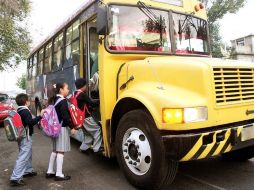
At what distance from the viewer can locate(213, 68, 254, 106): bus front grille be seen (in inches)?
163

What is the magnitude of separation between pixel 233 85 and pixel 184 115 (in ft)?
2.73

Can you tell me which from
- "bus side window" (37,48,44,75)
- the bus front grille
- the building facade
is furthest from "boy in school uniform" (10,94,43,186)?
the building facade

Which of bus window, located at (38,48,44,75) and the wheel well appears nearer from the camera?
the wheel well

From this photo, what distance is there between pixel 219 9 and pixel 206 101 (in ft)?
87.2

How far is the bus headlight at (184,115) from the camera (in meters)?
3.91

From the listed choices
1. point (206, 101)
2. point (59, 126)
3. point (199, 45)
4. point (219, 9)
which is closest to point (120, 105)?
point (59, 126)

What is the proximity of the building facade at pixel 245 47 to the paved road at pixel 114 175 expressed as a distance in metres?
29.3

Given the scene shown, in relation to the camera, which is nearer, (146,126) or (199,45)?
(146,126)

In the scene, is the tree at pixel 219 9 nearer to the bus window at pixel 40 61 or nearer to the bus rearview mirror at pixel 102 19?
the bus window at pixel 40 61

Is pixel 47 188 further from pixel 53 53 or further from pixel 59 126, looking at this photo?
pixel 53 53

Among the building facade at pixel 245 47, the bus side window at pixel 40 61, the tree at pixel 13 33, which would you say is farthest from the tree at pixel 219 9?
the bus side window at pixel 40 61

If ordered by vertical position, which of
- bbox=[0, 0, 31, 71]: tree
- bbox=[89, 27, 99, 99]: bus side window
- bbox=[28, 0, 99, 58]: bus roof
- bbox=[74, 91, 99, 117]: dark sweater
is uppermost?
bbox=[0, 0, 31, 71]: tree

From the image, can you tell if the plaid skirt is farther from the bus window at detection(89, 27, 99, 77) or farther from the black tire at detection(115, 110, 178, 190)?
the bus window at detection(89, 27, 99, 77)

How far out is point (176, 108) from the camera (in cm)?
392
